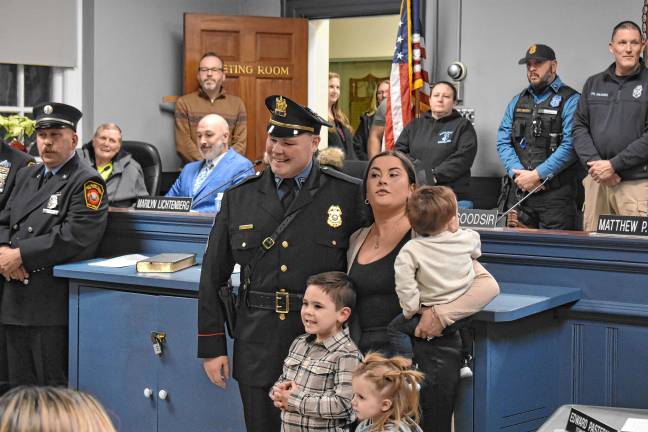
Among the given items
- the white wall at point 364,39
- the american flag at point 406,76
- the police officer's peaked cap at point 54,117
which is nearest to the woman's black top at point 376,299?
the police officer's peaked cap at point 54,117

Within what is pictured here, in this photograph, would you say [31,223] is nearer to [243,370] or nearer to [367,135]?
[243,370]

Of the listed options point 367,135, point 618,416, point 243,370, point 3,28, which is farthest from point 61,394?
point 367,135

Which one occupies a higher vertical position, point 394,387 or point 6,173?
point 6,173

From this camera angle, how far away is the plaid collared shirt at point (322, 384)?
303 centimetres

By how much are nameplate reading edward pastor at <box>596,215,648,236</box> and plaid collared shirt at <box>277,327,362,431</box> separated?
1.15 m

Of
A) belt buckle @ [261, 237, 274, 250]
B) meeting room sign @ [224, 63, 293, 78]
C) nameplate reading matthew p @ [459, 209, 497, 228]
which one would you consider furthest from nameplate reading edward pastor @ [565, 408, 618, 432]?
meeting room sign @ [224, 63, 293, 78]

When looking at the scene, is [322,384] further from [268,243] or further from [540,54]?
[540,54]

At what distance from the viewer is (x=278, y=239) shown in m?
3.23

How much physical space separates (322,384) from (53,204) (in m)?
1.84

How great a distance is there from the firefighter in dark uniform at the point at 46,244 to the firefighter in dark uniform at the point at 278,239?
131 centimetres

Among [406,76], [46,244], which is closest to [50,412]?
[46,244]

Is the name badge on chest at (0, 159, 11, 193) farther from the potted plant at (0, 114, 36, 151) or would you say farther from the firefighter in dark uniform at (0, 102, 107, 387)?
the potted plant at (0, 114, 36, 151)

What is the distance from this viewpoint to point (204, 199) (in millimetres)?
5145

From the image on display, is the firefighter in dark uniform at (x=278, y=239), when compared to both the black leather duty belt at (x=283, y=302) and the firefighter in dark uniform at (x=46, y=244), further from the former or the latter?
the firefighter in dark uniform at (x=46, y=244)
